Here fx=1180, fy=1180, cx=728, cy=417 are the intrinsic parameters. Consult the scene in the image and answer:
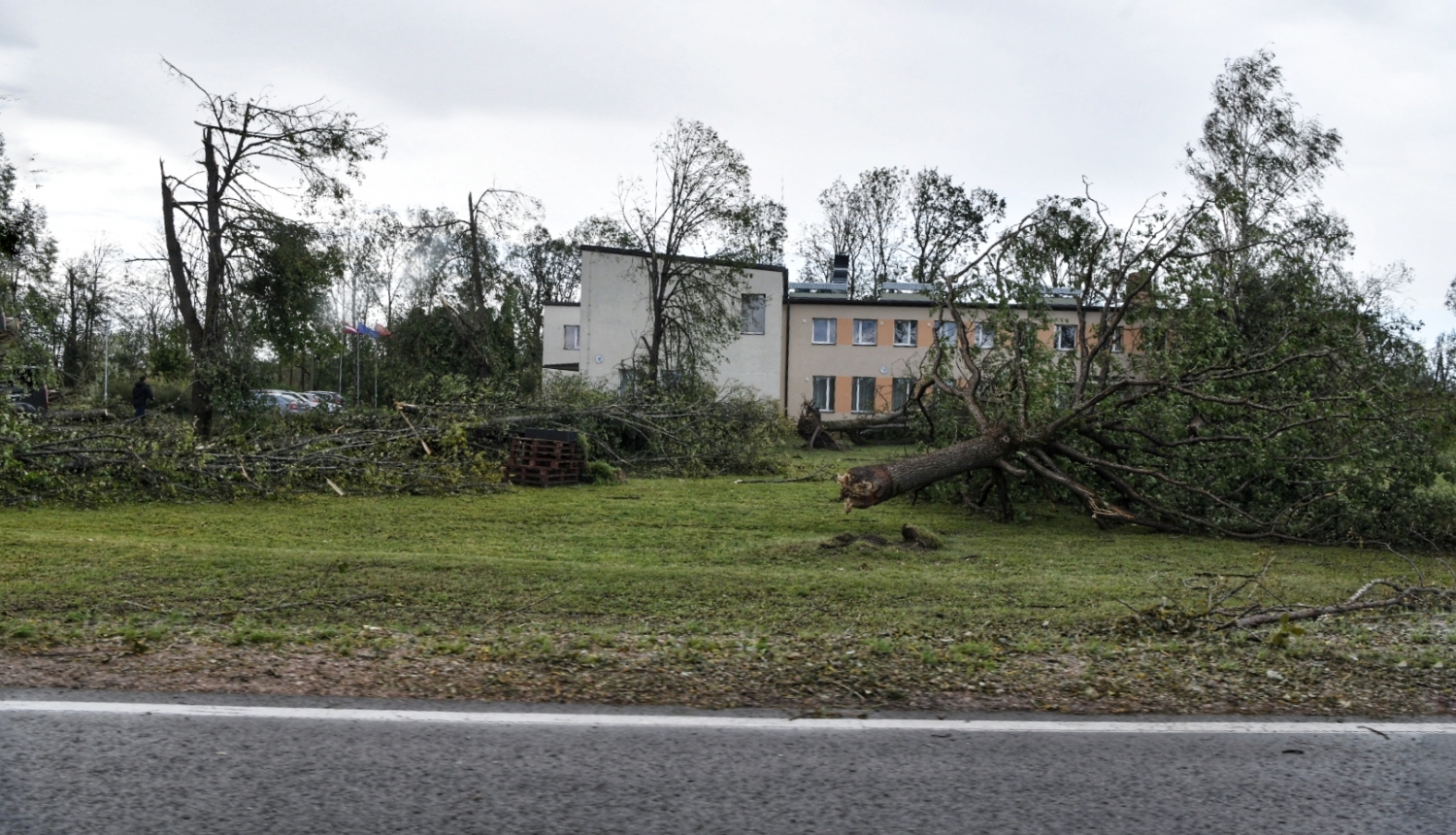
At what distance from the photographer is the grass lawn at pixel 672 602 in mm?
5141

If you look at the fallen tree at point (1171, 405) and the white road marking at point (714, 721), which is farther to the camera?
the fallen tree at point (1171, 405)

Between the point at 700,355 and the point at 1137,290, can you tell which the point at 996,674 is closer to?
the point at 1137,290

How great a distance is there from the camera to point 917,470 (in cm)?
1309

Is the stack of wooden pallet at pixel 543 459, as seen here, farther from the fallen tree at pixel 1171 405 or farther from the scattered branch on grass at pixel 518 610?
the scattered branch on grass at pixel 518 610

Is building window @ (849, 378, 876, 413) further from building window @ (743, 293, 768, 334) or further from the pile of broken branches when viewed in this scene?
the pile of broken branches

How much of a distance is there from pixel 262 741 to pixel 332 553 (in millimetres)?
5669

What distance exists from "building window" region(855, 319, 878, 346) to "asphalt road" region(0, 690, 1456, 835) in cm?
4236

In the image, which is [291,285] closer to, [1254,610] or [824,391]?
[1254,610]

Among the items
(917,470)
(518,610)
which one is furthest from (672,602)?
(917,470)

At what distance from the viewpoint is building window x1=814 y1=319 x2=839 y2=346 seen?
4647cm

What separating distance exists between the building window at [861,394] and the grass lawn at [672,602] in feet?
105

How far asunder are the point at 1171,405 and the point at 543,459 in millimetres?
8944

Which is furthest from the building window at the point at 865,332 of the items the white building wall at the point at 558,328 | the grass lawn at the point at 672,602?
the grass lawn at the point at 672,602

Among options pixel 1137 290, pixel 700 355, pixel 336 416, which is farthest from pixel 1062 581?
pixel 700 355
